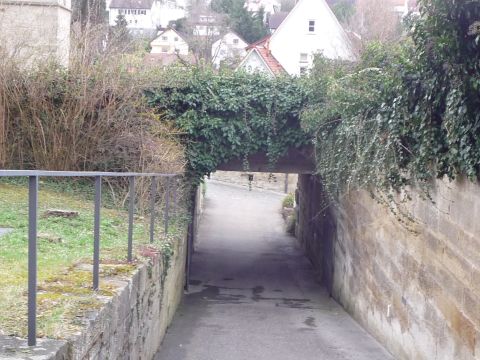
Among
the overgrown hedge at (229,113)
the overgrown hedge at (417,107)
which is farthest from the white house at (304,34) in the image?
the overgrown hedge at (417,107)

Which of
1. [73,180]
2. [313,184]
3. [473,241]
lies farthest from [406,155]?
[313,184]

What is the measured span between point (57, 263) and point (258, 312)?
805 centimetres

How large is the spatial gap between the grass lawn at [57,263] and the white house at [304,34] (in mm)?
33967

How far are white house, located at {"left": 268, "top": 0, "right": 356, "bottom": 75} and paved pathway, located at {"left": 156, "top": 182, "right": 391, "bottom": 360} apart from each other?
18.1m

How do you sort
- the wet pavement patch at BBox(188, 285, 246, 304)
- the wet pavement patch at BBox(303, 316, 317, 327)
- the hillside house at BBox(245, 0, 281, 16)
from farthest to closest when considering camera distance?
the hillside house at BBox(245, 0, 281, 16)
the wet pavement patch at BBox(188, 285, 246, 304)
the wet pavement patch at BBox(303, 316, 317, 327)

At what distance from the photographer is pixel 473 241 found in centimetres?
695

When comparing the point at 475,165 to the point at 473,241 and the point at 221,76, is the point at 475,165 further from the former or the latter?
the point at 221,76

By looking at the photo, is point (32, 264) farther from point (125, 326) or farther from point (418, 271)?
point (418, 271)

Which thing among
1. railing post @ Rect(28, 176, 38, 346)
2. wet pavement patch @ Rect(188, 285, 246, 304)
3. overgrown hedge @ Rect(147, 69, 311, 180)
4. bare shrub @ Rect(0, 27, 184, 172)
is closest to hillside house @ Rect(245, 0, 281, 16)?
overgrown hedge @ Rect(147, 69, 311, 180)

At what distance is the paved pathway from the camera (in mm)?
10039

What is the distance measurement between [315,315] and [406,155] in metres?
5.78

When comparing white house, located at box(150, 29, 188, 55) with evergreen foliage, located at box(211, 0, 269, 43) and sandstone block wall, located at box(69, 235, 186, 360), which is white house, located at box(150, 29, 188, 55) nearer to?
evergreen foliage, located at box(211, 0, 269, 43)

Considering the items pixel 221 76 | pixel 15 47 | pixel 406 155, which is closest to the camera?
pixel 406 155

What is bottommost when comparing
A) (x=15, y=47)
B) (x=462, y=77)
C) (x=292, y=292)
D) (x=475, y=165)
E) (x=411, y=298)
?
(x=292, y=292)
